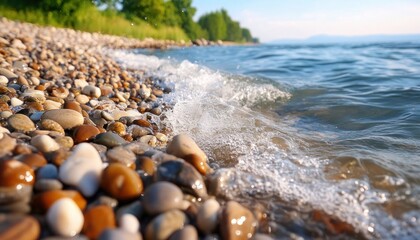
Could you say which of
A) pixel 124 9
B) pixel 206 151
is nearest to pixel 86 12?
pixel 124 9

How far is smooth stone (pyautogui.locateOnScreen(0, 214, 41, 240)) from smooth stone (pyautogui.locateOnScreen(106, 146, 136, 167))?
0.52 meters

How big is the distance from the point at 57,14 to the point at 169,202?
69.9 ft

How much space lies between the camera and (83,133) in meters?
2.00

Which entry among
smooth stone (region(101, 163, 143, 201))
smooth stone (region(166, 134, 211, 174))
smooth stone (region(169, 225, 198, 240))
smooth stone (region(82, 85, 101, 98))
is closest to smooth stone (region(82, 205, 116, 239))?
smooth stone (region(101, 163, 143, 201))

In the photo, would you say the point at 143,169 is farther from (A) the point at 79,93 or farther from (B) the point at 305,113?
(B) the point at 305,113

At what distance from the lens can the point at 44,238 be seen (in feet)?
3.59

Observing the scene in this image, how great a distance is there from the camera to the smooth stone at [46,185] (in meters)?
1.30

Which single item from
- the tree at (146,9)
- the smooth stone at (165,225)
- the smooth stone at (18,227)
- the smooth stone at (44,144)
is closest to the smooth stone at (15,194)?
the smooth stone at (18,227)

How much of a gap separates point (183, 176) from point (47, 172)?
0.60 meters

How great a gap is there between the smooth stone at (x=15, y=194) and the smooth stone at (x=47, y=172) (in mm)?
87

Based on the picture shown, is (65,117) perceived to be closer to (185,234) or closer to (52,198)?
(52,198)

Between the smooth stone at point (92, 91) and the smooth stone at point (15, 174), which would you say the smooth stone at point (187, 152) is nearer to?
the smooth stone at point (15, 174)

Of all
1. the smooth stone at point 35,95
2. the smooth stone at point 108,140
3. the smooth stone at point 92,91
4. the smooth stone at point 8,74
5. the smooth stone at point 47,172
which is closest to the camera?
the smooth stone at point 47,172

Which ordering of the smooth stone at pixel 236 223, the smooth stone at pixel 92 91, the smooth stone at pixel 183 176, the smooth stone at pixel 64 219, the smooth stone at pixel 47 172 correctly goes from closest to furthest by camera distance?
the smooth stone at pixel 64 219, the smooth stone at pixel 236 223, the smooth stone at pixel 47 172, the smooth stone at pixel 183 176, the smooth stone at pixel 92 91
